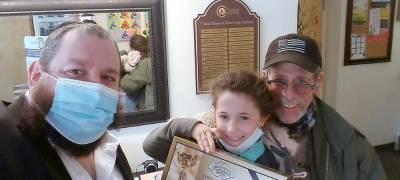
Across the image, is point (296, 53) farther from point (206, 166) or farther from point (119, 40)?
point (119, 40)

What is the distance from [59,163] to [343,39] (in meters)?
3.15

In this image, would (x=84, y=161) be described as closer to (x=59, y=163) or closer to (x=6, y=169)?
(x=59, y=163)

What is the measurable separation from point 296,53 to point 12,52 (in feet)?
4.66

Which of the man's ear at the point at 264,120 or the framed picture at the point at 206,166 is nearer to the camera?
the framed picture at the point at 206,166

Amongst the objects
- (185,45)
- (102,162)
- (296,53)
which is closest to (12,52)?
(185,45)

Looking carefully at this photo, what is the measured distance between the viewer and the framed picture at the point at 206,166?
0.99 metres

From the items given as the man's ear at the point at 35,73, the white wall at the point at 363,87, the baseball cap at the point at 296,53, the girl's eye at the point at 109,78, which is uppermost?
the baseball cap at the point at 296,53

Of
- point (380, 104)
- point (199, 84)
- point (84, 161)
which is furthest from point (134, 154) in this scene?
point (380, 104)

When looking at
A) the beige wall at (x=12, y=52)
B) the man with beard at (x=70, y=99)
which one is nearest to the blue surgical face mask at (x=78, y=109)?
the man with beard at (x=70, y=99)

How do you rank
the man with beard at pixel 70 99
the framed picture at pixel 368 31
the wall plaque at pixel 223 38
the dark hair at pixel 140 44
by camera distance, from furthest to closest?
the framed picture at pixel 368 31 → the wall plaque at pixel 223 38 → the dark hair at pixel 140 44 → the man with beard at pixel 70 99

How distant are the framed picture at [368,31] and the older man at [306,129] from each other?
2.48 metres

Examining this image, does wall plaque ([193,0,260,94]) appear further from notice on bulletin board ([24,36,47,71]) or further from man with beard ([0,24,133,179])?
→ man with beard ([0,24,133,179])

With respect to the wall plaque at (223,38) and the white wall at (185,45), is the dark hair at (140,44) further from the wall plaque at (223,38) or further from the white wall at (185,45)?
the wall plaque at (223,38)

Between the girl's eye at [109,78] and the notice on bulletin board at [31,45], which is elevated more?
the notice on bulletin board at [31,45]
